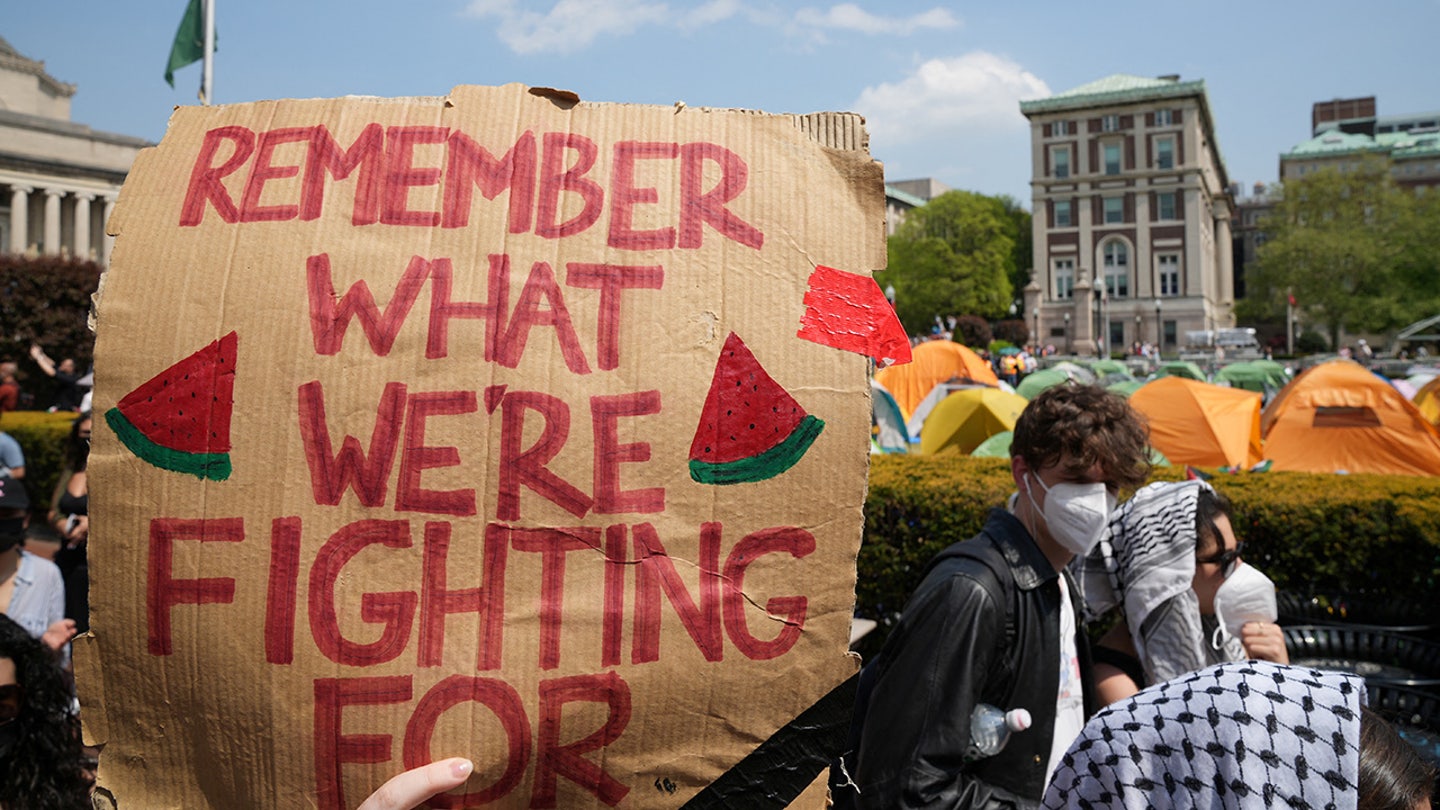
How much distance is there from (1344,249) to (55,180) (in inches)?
2689

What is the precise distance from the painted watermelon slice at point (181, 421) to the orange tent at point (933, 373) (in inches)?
725

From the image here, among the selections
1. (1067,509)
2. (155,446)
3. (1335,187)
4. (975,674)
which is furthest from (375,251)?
(1335,187)

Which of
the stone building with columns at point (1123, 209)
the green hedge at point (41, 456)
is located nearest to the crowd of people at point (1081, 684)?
the green hedge at point (41, 456)

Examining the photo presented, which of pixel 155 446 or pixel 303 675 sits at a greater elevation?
pixel 155 446

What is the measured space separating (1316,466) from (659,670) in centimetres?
1205

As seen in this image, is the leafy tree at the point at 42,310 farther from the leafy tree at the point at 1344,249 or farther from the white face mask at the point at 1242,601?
the leafy tree at the point at 1344,249

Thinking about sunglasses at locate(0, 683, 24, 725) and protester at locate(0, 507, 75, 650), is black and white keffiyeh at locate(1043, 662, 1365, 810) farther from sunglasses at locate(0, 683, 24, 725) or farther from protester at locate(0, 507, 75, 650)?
protester at locate(0, 507, 75, 650)

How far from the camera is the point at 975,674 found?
2014 millimetres

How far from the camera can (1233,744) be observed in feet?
4.58

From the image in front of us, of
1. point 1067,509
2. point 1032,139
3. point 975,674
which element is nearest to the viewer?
point 975,674

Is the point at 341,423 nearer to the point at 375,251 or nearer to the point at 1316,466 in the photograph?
the point at 375,251

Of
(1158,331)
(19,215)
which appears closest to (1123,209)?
(1158,331)

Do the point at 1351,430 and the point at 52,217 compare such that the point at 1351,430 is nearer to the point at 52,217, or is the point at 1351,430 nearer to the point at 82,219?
the point at 82,219

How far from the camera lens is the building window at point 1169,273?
7044cm
